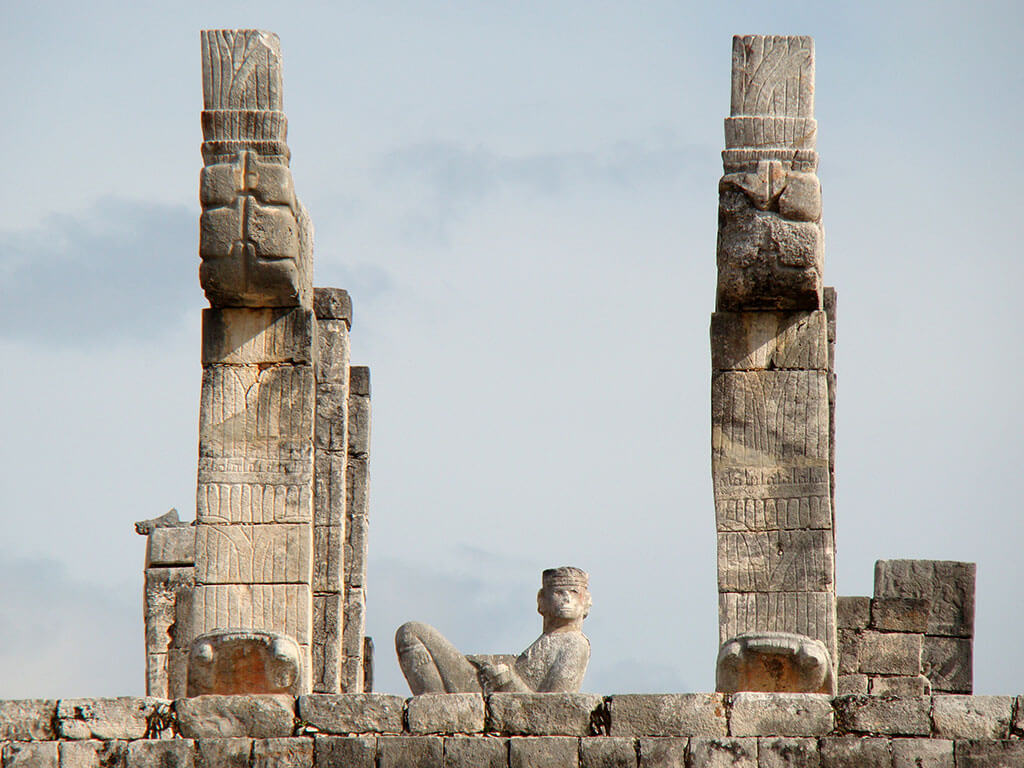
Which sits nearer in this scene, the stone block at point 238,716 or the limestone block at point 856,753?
the limestone block at point 856,753

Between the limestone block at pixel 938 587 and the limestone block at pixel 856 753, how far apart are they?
22.3ft

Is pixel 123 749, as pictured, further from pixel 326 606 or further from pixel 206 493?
pixel 326 606

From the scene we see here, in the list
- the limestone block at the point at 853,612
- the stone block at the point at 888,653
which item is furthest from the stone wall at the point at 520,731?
the limestone block at the point at 853,612

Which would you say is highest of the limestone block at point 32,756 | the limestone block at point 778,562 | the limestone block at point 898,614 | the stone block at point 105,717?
the limestone block at point 778,562

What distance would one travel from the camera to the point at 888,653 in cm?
1973

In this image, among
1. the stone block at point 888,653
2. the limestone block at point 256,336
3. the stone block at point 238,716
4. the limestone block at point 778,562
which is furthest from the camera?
the stone block at point 888,653

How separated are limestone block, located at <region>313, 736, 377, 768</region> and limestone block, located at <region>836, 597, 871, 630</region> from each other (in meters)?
6.62

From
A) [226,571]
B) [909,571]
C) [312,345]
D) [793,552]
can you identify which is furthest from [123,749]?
[909,571]

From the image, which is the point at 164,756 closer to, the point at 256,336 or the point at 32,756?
the point at 32,756

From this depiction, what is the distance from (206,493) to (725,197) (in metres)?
3.91

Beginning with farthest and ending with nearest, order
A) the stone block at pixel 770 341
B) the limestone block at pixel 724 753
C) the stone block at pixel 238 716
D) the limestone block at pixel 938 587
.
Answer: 1. the limestone block at pixel 938 587
2. the stone block at pixel 770 341
3. the stone block at pixel 238 716
4. the limestone block at pixel 724 753

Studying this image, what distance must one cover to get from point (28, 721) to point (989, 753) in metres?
5.46

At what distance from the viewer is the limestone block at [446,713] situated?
14.2m

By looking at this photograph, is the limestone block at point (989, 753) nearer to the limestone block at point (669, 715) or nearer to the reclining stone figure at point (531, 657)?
the limestone block at point (669, 715)
